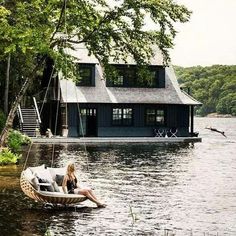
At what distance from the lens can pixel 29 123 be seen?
50875mm

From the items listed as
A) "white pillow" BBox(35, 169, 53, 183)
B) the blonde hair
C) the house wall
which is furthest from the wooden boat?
the house wall

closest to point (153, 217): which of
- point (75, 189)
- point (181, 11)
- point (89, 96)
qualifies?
point (75, 189)

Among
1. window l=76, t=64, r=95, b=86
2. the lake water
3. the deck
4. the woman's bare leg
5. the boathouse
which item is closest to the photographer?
the lake water

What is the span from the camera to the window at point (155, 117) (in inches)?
2132

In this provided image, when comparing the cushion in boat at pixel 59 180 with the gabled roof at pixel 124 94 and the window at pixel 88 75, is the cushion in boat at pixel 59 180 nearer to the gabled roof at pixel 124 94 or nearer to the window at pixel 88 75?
the gabled roof at pixel 124 94

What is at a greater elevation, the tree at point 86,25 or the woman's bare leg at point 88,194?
the tree at point 86,25

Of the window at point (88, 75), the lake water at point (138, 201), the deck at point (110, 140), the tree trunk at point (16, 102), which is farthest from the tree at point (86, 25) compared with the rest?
the window at point (88, 75)

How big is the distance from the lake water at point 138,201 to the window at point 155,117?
70.5 ft

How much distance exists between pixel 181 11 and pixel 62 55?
20.7ft

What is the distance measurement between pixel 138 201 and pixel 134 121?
116ft

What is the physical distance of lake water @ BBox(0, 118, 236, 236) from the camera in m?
14.4

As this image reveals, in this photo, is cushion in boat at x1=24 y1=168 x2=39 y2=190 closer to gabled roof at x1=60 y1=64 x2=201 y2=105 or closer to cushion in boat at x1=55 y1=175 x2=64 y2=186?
cushion in boat at x1=55 y1=175 x2=64 y2=186

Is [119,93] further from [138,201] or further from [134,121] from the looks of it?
[138,201]

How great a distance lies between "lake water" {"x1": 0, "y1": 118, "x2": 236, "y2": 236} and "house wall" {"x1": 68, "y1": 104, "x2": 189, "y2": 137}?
62.1 feet
